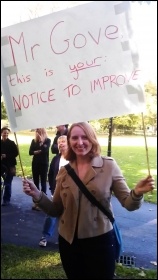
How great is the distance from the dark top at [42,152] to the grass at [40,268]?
4.83ft

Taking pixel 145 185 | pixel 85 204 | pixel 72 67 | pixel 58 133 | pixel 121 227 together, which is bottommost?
pixel 121 227

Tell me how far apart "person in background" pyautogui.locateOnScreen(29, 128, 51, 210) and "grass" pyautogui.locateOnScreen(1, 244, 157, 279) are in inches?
57.3

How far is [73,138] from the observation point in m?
1.51

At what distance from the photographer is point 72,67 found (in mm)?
1400

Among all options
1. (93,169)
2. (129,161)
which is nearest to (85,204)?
(93,169)

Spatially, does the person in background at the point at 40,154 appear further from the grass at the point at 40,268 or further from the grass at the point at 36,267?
the grass at the point at 40,268

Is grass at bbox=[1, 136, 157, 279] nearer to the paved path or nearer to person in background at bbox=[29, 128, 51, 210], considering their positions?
the paved path

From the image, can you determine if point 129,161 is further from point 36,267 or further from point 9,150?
point 36,267

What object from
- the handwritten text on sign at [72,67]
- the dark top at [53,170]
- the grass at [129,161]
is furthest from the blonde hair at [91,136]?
the grass at [129,161]

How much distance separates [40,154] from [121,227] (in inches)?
56.5

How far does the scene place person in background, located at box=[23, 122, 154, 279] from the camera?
59.2 inches

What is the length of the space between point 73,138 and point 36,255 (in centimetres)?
226

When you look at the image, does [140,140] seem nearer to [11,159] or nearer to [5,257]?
[11,159]

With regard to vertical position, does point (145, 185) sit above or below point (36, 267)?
above
